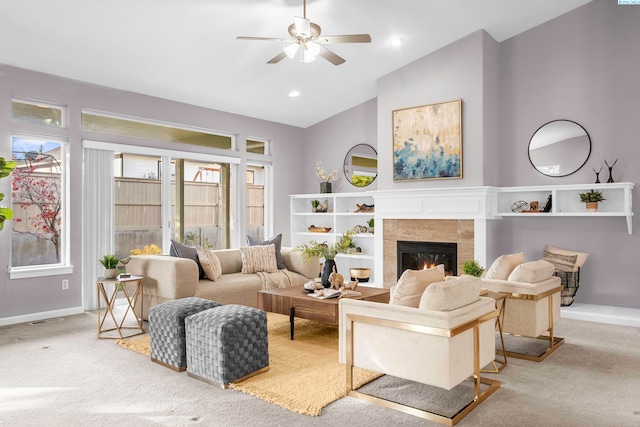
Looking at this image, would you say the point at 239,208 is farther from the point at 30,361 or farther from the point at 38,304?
the point at 30,361

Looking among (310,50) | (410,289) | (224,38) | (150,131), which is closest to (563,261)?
(410,289)

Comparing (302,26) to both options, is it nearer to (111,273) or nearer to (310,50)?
(310,50)

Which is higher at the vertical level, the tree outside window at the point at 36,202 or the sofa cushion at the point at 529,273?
the tree outside window at the point at 36,202

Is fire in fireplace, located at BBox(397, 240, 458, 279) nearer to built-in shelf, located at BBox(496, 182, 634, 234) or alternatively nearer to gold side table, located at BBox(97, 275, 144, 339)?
built-in shelf, located at BBox(496, 182, 634, 234)

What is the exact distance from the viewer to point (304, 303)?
4293 millimetres

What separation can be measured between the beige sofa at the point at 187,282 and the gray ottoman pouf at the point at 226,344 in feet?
4.52

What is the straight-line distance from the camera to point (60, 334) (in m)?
4.72

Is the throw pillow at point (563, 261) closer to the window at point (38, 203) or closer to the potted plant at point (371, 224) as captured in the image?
the potted plant at point (371, 224)

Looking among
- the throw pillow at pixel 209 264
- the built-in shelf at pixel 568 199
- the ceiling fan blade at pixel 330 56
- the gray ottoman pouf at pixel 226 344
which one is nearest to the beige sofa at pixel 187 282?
the throw pillow at pixel 209 264

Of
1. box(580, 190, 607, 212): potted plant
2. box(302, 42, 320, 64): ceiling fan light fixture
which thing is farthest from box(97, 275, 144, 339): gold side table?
box(580, 190, 607, 212): potted plant

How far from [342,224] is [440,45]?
3.15 metres

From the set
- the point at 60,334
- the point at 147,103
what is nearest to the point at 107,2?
the point at 147,103

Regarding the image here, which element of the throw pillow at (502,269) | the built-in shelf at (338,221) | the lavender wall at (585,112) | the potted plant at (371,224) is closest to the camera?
the throw pillow at (502,269)

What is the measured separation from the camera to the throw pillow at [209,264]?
5.39 m
